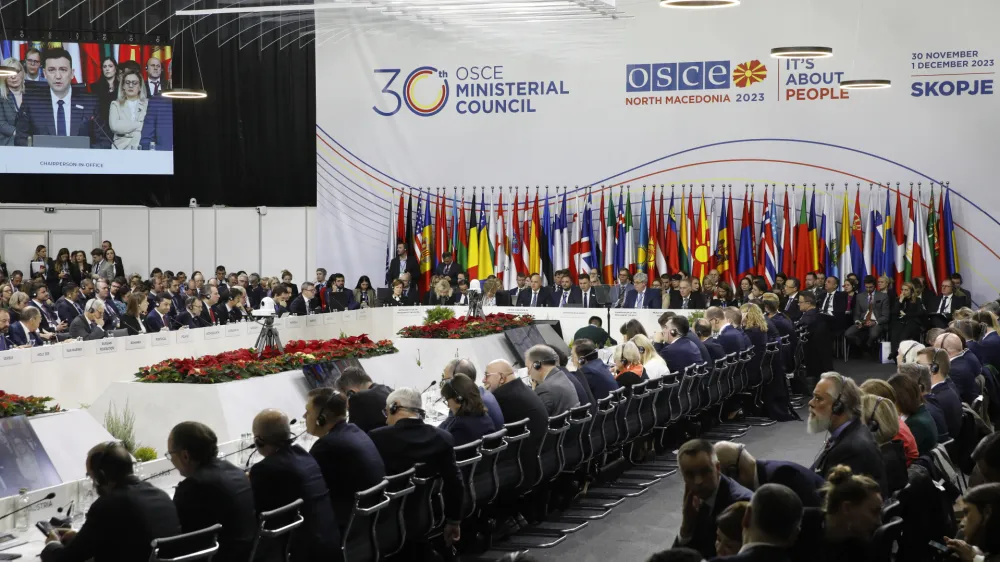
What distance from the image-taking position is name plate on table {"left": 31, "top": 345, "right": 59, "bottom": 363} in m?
9.45

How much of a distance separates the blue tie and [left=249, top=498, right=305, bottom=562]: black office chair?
1568cm

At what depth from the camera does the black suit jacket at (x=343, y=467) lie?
201 inches

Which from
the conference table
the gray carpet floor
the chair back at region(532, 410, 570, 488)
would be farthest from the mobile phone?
the conference table

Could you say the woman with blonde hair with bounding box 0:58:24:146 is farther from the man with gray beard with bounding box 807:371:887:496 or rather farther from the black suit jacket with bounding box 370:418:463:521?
the man with gray beard with bounding box 807:371:887:496

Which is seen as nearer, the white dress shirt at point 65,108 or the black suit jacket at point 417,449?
the black suit jacket at point 417,449

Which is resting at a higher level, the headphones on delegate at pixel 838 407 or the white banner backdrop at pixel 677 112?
the white banner backdrop at pixel 677 112

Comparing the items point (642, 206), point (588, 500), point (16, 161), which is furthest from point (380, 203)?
point (588, 500)

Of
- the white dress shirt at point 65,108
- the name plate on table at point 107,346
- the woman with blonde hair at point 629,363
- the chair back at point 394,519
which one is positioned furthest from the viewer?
the white dress shirt at point 65,108

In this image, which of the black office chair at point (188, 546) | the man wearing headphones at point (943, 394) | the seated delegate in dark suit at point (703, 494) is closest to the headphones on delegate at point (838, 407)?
the seated delegate in dark suit at point (703, 494)

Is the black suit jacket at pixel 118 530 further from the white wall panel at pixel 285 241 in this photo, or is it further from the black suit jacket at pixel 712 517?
the white wall panel at pixel 285 241

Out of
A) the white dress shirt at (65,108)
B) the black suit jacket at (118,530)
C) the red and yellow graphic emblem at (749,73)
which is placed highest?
the red and yellow graphic emblem at (749,73)

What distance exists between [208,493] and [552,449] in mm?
3296

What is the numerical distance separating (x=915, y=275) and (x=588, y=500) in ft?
34.7

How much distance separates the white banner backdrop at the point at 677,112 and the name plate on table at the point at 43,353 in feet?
34.7
